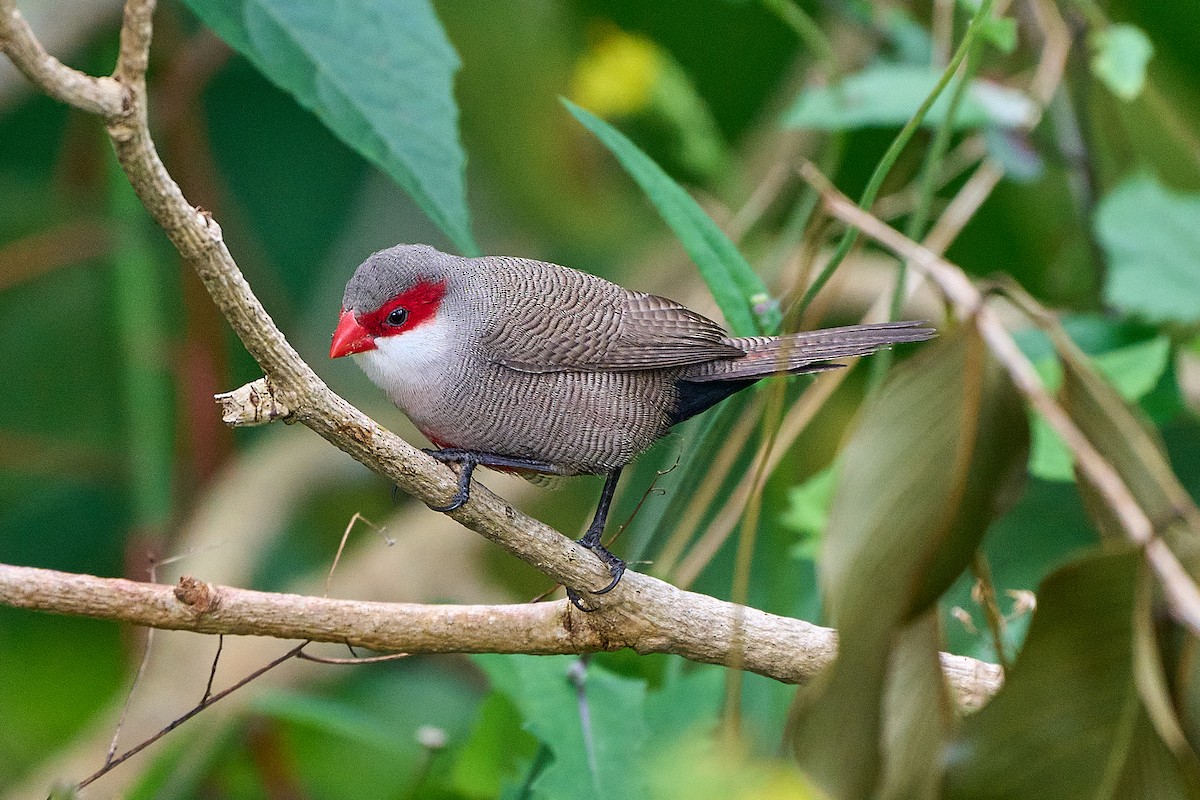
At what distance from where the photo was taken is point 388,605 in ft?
5.48

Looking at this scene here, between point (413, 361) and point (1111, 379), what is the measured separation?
1.42 m

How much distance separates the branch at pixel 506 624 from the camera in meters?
1.52

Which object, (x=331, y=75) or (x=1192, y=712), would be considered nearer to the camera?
(x=1192, y=712)

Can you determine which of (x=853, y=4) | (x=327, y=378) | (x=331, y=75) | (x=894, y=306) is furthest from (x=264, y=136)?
(x=894, y=306)

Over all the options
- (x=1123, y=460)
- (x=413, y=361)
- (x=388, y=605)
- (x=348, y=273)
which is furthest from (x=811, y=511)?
(x=348, y=273)

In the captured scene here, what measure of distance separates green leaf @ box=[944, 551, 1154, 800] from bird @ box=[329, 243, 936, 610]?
797 millimetres

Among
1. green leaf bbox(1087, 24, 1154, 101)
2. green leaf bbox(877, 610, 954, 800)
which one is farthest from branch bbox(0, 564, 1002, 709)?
green leaf bbox(1087, 24, 1154, 101)

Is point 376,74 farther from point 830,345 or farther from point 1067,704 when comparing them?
point 1067,704

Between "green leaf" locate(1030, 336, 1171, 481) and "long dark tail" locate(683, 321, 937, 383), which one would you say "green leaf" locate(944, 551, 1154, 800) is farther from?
"green leaf" locate(1030, 336, 1171, 481)

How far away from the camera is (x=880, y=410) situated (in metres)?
1.23

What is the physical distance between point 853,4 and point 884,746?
2378 mm

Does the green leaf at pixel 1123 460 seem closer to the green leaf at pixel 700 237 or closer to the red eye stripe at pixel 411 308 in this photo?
the green leaf at pixel 700 237

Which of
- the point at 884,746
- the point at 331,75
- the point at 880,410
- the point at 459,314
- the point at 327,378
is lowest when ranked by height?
the point at 327,378

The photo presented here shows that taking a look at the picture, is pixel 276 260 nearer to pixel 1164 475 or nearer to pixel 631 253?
pixel 631 253
